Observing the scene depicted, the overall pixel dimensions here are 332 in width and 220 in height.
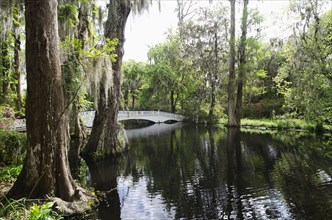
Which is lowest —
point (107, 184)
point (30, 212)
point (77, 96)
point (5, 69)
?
point (107, 184)

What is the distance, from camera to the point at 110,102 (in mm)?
11312

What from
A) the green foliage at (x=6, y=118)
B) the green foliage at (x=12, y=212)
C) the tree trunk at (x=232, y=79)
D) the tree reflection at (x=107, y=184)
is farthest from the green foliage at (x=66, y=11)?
the tree trunk at (x=232, y=79)

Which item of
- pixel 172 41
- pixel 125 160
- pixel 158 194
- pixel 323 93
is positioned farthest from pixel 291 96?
pixel 172 41

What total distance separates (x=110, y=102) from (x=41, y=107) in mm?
6389

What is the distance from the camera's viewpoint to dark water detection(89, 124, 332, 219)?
5281 millimetres

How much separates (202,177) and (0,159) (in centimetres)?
584

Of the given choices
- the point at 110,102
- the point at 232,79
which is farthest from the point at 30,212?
the point at 232,79

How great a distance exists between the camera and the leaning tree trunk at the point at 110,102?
11.1 metres

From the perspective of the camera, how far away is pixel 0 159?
778 centimetres

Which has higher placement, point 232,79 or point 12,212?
point 232,79

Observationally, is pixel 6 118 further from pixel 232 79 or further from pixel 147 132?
pixel 232 79

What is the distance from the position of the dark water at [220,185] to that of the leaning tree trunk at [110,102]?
0.99 metres

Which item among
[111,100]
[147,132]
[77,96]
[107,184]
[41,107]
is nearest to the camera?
[41,107]

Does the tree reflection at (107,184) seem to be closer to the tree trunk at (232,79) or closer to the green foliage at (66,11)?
the green foliage at (66,11)
